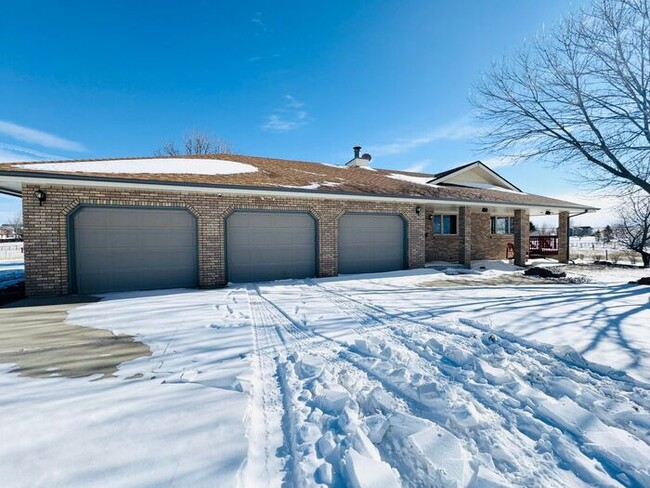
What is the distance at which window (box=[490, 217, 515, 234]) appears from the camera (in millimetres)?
15711

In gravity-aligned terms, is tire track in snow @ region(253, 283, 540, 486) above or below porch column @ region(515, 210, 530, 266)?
below

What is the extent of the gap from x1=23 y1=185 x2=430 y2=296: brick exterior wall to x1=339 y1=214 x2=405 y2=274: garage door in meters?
0.30

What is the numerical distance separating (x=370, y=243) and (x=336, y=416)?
8906mm

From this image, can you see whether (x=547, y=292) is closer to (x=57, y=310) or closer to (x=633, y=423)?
(x=633, y=423)

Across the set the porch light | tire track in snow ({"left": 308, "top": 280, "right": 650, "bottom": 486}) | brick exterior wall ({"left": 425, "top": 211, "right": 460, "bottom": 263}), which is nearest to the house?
the porch light

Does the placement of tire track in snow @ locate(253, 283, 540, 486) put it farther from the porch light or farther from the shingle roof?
the porch light

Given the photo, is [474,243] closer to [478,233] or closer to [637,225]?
[478,233]

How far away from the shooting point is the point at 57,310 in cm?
593

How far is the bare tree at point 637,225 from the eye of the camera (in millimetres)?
15303

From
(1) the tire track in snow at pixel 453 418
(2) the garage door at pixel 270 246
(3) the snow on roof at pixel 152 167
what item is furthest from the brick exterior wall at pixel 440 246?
(1) the tire track in snow at pixel 453 418

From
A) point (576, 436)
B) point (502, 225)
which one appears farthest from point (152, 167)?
point (502, 225)

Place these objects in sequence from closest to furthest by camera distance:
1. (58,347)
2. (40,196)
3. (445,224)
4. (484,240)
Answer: (58,347)
(40,196)
(445,224)
(484,240)

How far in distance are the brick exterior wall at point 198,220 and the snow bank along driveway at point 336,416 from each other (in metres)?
4.59

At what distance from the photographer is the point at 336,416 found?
8.17ft
